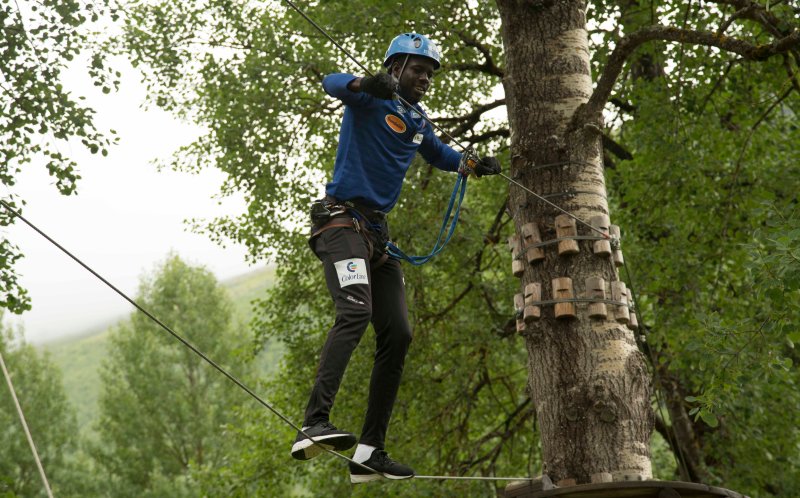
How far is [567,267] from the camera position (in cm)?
439

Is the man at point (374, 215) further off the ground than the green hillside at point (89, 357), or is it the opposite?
the green hillside at point (89, 357)

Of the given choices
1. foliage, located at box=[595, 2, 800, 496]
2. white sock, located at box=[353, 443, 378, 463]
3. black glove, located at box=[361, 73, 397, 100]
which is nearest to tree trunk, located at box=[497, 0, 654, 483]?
white sock, located at box=[353, 443, 378, 463]

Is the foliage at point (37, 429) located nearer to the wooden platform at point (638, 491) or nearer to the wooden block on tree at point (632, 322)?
the wooden block on tree at point (632, 322)

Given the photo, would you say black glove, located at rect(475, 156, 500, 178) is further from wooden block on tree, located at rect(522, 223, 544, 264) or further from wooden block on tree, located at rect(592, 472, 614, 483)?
wooden block on tree, located at rect(592, 472, 614, 483)

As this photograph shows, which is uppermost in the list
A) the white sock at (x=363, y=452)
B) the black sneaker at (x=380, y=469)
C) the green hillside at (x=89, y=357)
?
the green hillside at (x=89, y=357)

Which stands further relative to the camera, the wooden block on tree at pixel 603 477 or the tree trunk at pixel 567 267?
the tree trunk at pixel 567 267

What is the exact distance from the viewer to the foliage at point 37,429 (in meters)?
24.2

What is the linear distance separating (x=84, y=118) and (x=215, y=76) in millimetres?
4114

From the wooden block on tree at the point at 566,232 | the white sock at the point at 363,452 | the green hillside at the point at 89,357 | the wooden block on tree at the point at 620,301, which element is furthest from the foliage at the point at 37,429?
the green hillside at the point at 89,357

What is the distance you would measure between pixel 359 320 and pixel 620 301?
4.36ft

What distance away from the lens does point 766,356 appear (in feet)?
19.6

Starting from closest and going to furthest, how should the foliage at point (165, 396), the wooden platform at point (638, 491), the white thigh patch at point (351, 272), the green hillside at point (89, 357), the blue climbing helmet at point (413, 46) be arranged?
the wooden platform at point (638, 491) → the white thigh patch at point (351, 272) → the blue climbing helmet at point (413, 46) → the foliage at point (165, 396) → the green hillside at point (89, 357)

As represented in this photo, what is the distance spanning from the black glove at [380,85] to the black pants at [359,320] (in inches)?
25.2

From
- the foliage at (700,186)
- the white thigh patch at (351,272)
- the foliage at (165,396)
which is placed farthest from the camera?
the foliage at (165,396)
